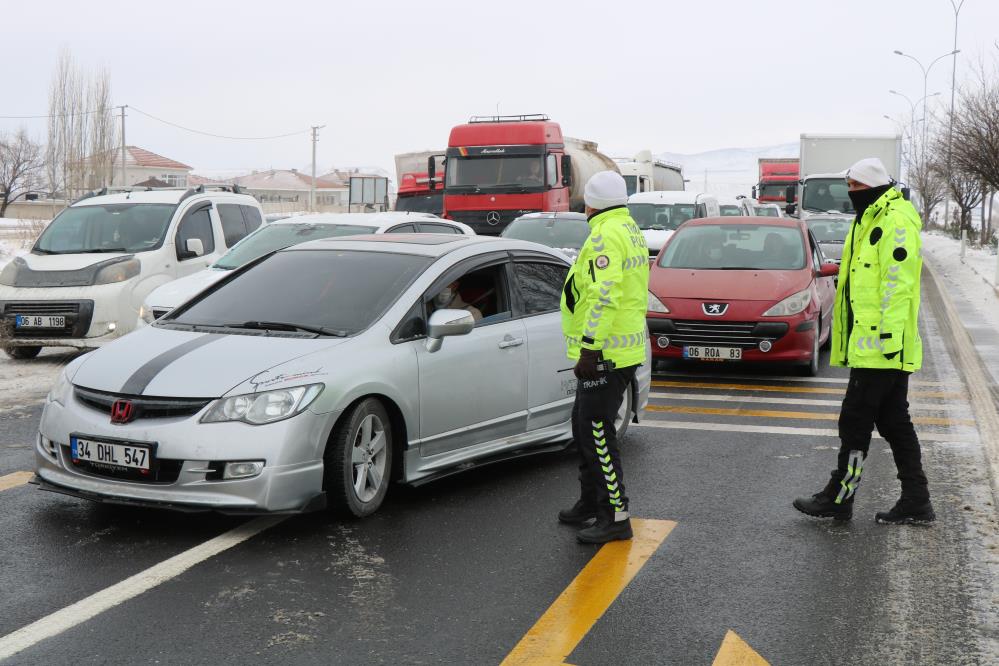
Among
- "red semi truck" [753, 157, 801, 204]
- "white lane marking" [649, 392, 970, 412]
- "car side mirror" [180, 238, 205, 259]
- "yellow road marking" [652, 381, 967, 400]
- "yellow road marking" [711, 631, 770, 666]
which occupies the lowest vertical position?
"yellow road marking" [711, 631, 770, 666]

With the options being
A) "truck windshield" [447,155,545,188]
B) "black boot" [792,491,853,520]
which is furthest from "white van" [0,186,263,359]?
"truck windshield" [447,155,545,188]

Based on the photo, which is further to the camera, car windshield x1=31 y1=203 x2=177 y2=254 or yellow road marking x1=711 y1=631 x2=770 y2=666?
car windshield x1=31 y1=203 x2=177 y2=254

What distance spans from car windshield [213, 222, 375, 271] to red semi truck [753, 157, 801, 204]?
32858 mm

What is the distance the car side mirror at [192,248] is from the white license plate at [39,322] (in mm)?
1705

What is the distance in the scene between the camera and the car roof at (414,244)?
22.6 feet

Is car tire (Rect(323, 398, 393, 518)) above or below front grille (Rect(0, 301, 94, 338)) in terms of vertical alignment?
below

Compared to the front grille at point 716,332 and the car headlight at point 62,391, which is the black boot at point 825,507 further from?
the front grille at point 716,332

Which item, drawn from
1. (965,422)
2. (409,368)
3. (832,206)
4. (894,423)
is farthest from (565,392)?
(832,206)

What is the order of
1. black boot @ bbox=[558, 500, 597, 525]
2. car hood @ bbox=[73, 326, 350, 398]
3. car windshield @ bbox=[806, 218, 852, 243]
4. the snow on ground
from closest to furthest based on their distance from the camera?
car hood @ bbox=[73, 326, 350, 398]
black boot @ bbox=[558, 500, 597, 525]
the snow on ground
car windshield @ bbox=[806, 218, 852, 243]

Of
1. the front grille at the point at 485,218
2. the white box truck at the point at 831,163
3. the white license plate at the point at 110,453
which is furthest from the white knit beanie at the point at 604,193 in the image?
the white box truck at the point at 831,163

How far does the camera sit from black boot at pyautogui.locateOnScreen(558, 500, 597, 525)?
5.92 metres

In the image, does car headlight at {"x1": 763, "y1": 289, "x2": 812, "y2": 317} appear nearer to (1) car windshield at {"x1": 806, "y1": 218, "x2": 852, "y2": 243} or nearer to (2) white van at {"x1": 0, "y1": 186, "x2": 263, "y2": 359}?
(2) white van at {"x1": 0, "y1": 186, "x2": 263, "y2": 359}

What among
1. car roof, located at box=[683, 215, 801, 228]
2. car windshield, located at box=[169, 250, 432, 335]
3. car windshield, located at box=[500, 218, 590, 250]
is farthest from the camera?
car windshield, located at box=[500, 218, 590, 250]

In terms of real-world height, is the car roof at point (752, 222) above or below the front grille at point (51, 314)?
above
